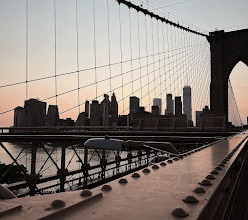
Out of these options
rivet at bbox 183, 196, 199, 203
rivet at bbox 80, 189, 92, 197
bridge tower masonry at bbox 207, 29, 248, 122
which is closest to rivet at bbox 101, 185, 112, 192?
rivet at bbox 80, 189, 92, 197

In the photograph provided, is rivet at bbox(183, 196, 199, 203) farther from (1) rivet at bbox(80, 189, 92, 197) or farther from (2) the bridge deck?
(1) rivet at bbox(80, 189, 92, 197)

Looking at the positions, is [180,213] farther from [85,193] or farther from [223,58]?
[223,58]

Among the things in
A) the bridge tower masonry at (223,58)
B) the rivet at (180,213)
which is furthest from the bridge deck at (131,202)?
the bridge tower masonry at (223,58)

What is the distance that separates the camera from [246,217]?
14.5ft

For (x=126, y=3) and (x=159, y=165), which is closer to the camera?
(x=159, y=165)

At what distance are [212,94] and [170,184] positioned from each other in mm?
48407

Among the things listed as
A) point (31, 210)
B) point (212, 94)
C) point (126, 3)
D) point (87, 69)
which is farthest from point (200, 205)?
point (212, 94)

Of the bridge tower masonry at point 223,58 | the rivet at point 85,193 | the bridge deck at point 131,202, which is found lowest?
the bridge deck at point 131,202

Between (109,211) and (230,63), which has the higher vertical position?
(230,63)

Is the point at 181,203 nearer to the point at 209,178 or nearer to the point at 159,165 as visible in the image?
the point at 209,178

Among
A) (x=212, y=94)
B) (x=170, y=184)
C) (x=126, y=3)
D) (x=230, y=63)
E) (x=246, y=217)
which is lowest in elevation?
(x=246, y=217)

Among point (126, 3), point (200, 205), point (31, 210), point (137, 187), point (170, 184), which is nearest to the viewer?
point (31, 210)

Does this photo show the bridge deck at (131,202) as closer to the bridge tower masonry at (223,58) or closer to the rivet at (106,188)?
the rivet at (106,188)

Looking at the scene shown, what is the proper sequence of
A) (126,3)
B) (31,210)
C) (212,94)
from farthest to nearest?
(212,94), (126,3), (31,210)
